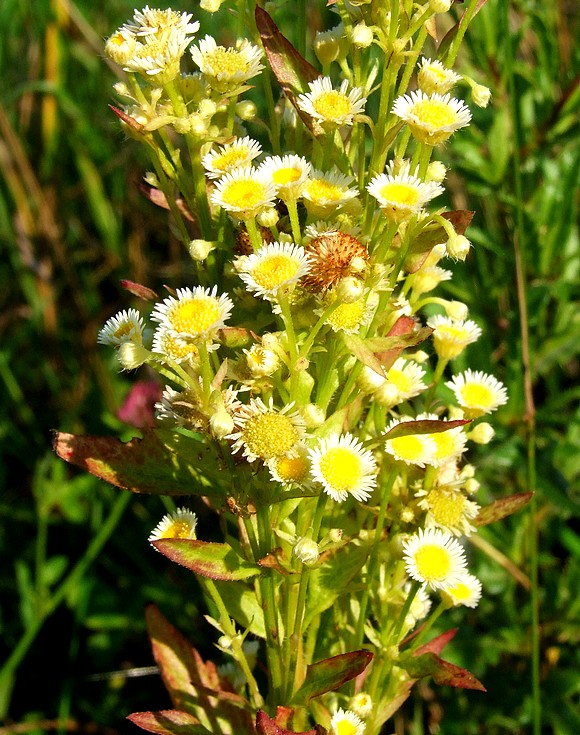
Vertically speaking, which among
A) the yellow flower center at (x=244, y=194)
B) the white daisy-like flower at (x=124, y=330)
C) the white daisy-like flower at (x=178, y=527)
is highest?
the yellow flower center at (x=244, y=194)

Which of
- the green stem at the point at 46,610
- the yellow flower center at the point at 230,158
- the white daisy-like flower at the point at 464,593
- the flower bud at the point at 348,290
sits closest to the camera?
the flower bud at the point at 348,290

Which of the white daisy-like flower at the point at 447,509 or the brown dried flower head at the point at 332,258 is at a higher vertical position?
the brown dried flower head at the point at 332,258

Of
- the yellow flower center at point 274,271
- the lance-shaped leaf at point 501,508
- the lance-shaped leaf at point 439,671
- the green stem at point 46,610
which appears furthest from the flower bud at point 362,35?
the green stem at point 46,610

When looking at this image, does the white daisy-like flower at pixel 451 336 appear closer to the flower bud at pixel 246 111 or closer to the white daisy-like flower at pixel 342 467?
the white daisy-like flower at pixel 342 467

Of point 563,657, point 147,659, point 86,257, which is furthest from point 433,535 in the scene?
point 86,257

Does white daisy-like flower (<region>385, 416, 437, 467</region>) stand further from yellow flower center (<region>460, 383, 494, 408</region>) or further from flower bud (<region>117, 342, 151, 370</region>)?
flower bud (<region>117, 342, 151, 370</region>)

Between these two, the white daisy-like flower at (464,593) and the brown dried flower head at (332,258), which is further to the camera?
the white daisy-like flower at (464,593)

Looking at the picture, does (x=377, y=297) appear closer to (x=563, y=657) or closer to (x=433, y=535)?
(x=433, y=535)
